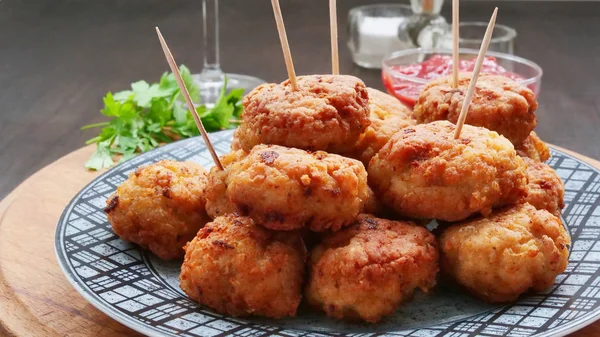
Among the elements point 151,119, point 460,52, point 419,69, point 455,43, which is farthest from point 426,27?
point 455,43

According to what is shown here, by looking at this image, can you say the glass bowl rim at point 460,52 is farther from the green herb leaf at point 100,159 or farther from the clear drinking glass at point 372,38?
the green herb leaf at point 100,159

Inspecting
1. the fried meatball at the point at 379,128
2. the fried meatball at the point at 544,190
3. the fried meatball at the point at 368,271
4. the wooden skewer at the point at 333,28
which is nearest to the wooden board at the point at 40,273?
the fried meatball at the point at 544,190

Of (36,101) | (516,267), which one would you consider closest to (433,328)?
(516,267)

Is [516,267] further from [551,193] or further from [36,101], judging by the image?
[36,101]

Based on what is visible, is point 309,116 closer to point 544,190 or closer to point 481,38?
point 544,190

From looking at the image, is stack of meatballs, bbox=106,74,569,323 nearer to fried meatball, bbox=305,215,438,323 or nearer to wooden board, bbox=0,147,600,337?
fried meatball, bbox=305,215,438,323
